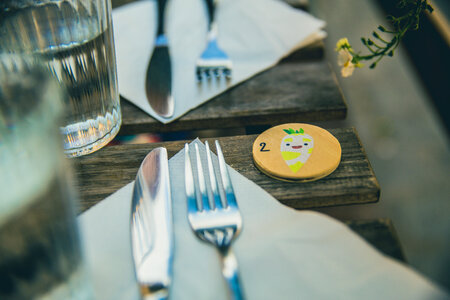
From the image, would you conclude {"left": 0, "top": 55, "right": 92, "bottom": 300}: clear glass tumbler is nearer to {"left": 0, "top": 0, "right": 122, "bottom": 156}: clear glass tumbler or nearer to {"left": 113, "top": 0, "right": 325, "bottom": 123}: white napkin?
{"left": 0, "top": 0, "right": 122, "bottom": 156}: clear glass tumbler

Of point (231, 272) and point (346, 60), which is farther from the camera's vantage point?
point (346, 60)

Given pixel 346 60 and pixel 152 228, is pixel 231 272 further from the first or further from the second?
pixel 346 60

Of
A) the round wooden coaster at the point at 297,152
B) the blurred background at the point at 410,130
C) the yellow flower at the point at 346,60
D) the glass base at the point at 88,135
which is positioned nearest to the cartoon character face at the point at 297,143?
the round wooden coaster at the point at 297,152

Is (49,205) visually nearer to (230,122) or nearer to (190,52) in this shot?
(230,122)

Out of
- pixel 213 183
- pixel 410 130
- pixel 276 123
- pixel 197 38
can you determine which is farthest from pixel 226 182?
pixel 410 130

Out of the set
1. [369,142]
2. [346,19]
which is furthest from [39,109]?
A: [346,19]

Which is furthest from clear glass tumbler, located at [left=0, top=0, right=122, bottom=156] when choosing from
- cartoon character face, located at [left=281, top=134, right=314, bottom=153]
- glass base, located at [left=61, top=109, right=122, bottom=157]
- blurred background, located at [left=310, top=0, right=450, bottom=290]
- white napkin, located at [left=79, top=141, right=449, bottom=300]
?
blurred background, located at [left=310, top=0, right=450, bottom=290]

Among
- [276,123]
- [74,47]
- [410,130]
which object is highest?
[74,47]

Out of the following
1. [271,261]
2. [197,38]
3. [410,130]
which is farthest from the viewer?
[410,130]
